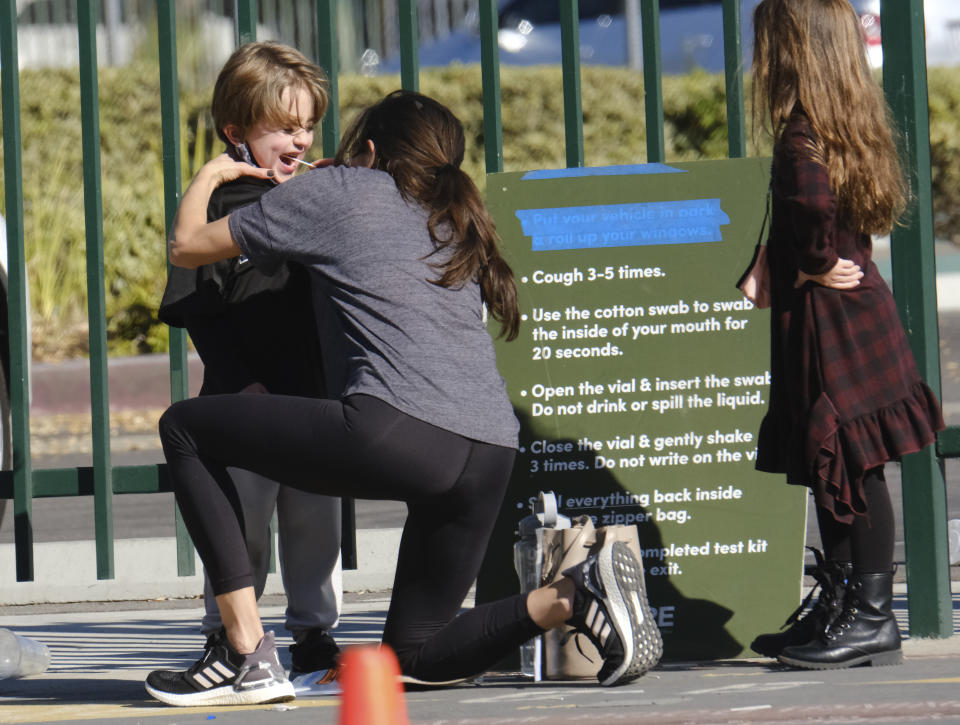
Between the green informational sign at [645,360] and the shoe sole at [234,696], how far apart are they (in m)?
0.68

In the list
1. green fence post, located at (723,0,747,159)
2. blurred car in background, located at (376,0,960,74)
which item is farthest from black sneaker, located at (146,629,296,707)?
blurred car in background, located at (376,0,960,74)

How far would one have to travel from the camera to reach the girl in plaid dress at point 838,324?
11.7 feet

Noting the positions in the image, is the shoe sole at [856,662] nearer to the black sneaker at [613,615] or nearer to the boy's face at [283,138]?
the black sneaker at [613,615]

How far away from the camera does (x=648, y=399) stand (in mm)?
3941

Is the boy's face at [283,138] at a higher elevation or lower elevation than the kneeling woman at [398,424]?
higher

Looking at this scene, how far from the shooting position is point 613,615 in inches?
129

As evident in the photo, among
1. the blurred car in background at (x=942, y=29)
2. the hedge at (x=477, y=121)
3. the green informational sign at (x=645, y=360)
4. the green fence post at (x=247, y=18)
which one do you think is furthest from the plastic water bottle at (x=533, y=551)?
the blurred car in background at (x=942, y=29)

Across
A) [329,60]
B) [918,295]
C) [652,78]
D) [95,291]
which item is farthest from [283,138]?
[918,295]

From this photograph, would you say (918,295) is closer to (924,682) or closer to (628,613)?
(924,682)

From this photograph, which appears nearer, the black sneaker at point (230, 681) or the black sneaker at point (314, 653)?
the black sneaker at point (230, 681)

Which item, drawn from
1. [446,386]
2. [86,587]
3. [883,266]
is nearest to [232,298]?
[446,386]

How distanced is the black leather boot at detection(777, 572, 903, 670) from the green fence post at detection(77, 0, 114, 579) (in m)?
1.92

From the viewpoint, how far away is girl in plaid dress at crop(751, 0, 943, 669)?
358 cm

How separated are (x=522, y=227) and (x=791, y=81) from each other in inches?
31.4
